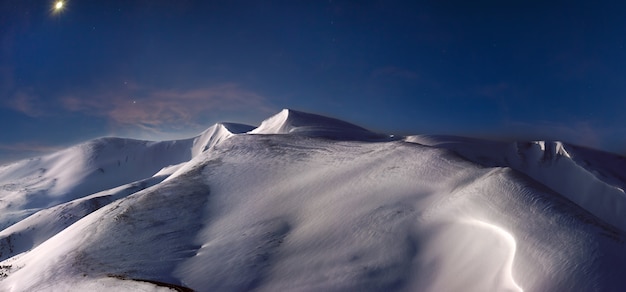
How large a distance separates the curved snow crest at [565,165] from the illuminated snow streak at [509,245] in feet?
86.6

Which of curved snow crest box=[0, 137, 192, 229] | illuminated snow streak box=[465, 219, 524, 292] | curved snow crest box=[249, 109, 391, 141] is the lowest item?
curved snow crest box=[0, 137, 192, 229]

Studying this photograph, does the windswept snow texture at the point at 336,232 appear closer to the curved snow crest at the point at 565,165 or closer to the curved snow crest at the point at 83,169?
the curved snow crest at the point at 565,165

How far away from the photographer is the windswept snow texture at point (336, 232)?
8.75m

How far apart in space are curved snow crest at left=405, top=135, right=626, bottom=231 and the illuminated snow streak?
26401 mm

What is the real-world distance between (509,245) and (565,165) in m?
43.2

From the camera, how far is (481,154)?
41750mm

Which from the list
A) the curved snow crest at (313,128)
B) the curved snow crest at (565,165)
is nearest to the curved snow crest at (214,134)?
the curved snow crest at (313,128)

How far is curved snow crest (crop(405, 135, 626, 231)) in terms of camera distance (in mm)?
37562

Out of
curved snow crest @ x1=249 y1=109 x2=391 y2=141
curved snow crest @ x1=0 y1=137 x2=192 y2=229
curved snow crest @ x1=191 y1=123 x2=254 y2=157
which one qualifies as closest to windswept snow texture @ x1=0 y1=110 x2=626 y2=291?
curved snow crest @ x1=249 y1=109 x2=391 y2=141

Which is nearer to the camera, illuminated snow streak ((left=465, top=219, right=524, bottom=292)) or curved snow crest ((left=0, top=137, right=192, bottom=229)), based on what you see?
illuminated snow streak ((left=465, top=219, right=524, bottom=292))

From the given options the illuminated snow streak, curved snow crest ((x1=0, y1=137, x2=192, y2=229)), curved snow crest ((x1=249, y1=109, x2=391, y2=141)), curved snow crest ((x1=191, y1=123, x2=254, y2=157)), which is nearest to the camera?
the illuminated snow streak

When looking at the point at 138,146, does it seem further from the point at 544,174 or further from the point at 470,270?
the point at 470,270

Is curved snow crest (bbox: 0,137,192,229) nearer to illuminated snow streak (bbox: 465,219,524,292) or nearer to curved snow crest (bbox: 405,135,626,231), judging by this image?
curved snow crest (bbox: 405,135,626,231)

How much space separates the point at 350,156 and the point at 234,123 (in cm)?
9685
